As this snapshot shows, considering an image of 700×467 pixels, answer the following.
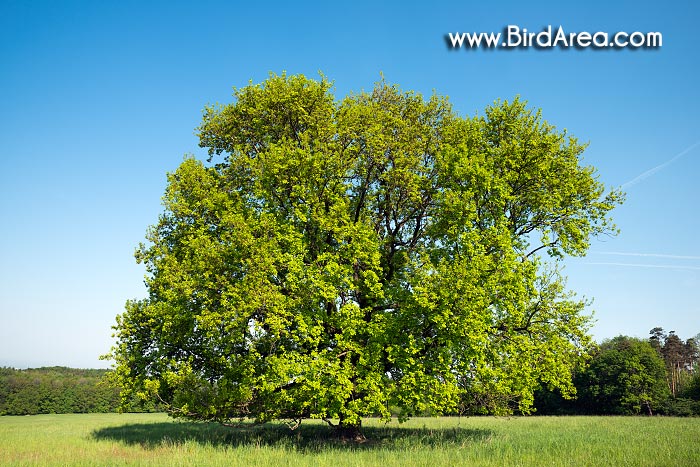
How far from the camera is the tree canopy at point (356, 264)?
2142 centimetres

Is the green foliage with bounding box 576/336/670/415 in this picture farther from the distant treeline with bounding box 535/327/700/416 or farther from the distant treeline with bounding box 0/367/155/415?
the distant treeline with bounding box 0/367/155/415

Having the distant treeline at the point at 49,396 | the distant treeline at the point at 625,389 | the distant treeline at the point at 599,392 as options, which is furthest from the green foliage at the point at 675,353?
the distant treeline at the point at 49,396

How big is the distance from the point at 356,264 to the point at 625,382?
6875cm

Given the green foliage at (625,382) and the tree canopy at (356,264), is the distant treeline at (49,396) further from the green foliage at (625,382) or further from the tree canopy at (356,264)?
the green foliage at (625,382)

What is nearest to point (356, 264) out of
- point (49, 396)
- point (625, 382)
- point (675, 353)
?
point (625, 382)

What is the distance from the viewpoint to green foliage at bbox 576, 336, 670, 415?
73.2 m

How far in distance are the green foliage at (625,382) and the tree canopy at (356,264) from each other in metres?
61.6

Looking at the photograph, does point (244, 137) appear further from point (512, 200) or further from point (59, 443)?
point (59, 443)

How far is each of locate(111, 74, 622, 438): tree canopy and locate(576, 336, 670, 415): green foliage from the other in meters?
61.6

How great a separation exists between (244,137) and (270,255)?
8884 mm

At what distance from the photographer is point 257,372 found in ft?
76.3

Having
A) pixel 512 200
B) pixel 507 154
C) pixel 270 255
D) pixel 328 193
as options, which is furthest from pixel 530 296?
pixel 270 255

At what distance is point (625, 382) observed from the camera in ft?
241

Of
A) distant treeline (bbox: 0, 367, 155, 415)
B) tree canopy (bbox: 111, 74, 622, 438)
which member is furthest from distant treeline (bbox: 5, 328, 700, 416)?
tree canopy (bbox: 111, 74, 622, 438)
